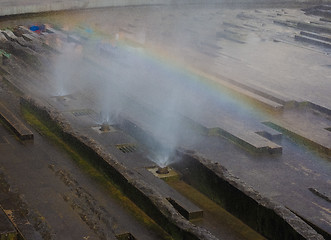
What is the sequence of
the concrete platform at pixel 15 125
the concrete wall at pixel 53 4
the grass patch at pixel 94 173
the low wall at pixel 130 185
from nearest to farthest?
the low wall at pixel 130 185
the grass patch at pixel 94 173
the concrete platform at pixel 15 125
the concrete wall at pixel 53 4

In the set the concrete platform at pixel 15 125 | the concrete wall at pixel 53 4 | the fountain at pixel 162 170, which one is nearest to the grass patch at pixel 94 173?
the concrete platform at pixel 15 125

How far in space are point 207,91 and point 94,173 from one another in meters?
3.36

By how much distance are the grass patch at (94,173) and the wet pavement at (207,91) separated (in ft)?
1.00

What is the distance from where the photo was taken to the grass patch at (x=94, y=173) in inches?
185

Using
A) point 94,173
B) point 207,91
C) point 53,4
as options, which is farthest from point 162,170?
point 53,4

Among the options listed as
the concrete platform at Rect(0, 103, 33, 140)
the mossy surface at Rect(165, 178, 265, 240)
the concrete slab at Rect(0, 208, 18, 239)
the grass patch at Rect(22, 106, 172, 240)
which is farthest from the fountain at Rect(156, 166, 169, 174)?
the concrete slab at Rect(0, 208, 18, 239)

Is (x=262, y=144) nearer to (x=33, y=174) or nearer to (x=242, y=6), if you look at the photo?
(x=33, y=174)

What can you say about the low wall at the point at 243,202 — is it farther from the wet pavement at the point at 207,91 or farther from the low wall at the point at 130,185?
the low wall at the point at 130,185

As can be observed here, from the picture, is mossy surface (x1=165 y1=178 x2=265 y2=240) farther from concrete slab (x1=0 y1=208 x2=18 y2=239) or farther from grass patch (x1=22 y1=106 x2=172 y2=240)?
concrete slab (x1=0 y1=208 x2=18 y2=239)

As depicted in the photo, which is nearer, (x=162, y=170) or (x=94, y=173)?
(x=94, y=173)

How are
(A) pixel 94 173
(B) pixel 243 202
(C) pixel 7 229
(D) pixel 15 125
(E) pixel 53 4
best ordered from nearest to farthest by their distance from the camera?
(C) pixel 7 229
(B) pixel 243 202
(A) pixel 94 173
(D) pixel 15 125
(E) pixel 53 4

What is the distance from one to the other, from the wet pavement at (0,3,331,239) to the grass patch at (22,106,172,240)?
31cm

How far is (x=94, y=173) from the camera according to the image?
5.54 metres

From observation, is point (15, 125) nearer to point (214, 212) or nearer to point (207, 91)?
point (214, 212)
